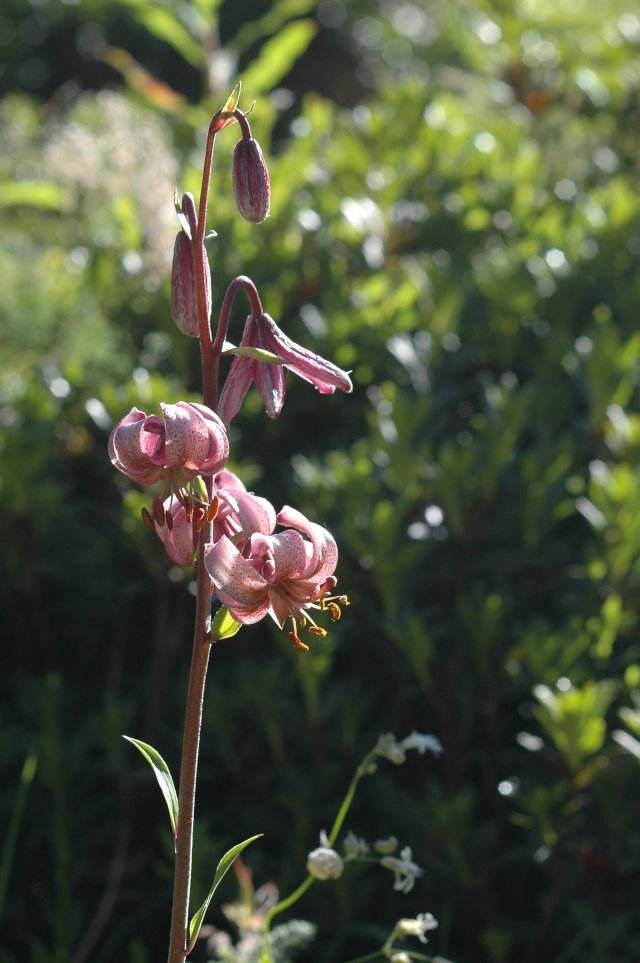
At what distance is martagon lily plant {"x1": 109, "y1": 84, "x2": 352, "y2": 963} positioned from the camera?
0.93 metres

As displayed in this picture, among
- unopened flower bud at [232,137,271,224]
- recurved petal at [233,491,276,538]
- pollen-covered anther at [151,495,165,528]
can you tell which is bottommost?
pollen-covered anther at [151,495,165,528]

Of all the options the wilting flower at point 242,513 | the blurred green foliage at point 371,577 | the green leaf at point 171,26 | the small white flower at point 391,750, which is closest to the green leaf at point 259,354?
the wilting flower at point 242,513

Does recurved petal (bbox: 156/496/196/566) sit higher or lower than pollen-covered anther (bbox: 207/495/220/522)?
lower

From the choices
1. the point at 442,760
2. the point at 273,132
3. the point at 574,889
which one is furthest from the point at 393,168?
the point at 273,132

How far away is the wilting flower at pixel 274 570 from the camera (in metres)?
0.93

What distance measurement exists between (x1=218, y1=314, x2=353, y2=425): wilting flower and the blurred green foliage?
0.89m

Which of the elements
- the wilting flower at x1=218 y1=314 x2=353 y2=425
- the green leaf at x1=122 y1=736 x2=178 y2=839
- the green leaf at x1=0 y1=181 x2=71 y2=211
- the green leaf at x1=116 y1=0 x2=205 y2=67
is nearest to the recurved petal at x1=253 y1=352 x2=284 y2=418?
the wilting flower at x1=218 y1=314 x2=353 y2=425

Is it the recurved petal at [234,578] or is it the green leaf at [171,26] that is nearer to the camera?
the recurved petal at [234,578]

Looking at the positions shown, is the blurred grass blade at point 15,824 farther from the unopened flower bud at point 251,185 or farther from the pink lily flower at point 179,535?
the unopened flower bud at point 251,185

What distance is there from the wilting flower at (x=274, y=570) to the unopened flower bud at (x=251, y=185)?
0.98 feet

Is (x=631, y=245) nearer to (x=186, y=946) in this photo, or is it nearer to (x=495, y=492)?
(x=495, y=492)

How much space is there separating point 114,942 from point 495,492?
43.5 inches

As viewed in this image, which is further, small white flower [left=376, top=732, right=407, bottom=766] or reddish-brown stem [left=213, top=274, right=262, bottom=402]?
small white flower [left=376, top=732, right=407, bottom=766]

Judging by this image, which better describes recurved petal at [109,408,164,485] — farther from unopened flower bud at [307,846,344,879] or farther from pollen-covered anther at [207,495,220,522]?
unopened flower bud at [307,846,344,879]
